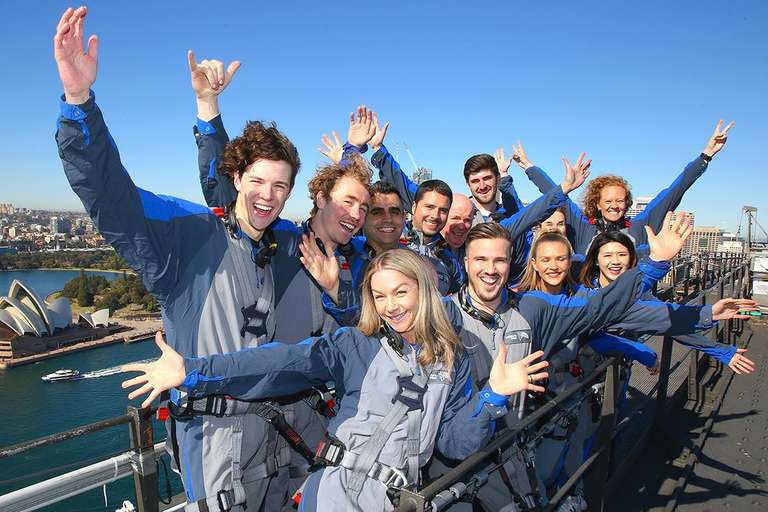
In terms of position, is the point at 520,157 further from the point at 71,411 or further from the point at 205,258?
the point at 71,411

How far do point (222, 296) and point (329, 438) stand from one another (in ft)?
2.20

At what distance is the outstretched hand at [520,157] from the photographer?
4645 mm

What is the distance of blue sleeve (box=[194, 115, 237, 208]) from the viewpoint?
2.21m

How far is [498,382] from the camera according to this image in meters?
1.78

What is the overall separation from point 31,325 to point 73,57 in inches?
2563

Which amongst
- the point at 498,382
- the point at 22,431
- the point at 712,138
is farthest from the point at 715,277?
the point at 22,431

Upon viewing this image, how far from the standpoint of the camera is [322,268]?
7.36ft

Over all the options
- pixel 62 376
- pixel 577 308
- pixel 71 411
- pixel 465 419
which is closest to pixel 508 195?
pixel 577 308

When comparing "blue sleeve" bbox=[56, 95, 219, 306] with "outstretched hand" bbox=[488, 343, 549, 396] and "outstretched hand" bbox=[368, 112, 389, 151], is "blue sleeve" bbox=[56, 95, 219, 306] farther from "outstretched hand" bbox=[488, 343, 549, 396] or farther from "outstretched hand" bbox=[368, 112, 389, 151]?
"outstretched hand" bbox=[368, 112, 389, 151]

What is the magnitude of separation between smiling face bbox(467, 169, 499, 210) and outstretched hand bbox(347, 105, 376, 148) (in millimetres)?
937

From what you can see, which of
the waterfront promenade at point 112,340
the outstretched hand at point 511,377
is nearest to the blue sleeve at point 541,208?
the outstretched hand at point 511,377

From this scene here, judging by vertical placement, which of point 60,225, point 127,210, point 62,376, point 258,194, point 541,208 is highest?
point 60,225

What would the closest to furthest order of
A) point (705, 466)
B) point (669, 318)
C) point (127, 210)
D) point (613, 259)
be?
point (127, 210) < point (669, 318) < point (613, 259) < point (705, 466)

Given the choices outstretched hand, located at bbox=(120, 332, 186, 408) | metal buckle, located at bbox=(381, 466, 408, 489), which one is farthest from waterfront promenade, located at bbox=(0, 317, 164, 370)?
metal buckle, located at bbox=(381, 466, 408, 489)
